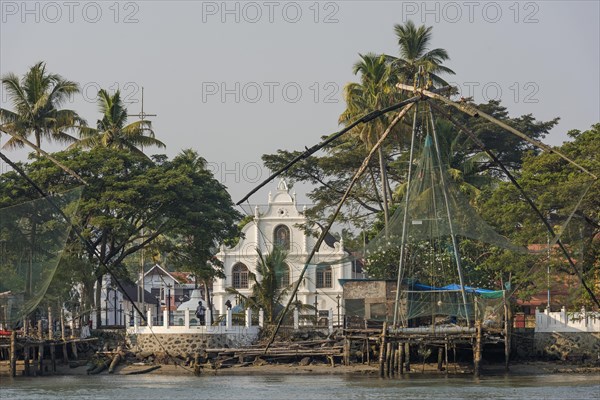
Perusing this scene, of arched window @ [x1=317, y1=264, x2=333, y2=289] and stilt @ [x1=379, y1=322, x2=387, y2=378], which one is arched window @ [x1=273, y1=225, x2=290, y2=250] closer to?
arched window @ [x1=317, y1=264, x2=333, y2=289]

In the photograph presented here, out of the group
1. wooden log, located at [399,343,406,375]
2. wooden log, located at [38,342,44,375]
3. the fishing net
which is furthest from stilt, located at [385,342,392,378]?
wooden log, located at [38,342,44,375]

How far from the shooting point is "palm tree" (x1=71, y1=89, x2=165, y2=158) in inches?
2404

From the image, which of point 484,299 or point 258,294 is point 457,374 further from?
point 258,294

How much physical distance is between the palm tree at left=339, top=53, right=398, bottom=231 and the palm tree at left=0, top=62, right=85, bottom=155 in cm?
1280

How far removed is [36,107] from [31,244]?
2412 cm

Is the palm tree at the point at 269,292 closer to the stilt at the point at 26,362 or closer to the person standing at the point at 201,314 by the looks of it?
the person standing at the point at 201,314

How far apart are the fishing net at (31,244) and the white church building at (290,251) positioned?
1193 inches

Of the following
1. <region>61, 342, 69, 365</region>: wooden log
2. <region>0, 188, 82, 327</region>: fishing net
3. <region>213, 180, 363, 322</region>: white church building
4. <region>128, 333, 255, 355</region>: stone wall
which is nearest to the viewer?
<region>0, 188, 82, 327</region>: fishing net

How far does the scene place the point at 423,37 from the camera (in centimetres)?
6244

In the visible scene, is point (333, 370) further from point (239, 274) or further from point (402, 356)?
point (239, 274)

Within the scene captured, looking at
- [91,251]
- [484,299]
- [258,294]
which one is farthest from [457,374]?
[91,251]

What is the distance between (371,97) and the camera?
59.9 m

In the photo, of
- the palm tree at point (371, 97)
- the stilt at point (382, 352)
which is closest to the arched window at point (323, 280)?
the palm tree at point (371, 97)

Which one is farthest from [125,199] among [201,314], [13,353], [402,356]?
Answer: [402,356]
